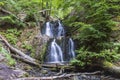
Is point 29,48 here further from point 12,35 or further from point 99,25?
point 99,25

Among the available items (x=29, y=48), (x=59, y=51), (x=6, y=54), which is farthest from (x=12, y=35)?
(x=6, y=54)

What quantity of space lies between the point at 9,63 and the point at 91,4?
4238 millimetres

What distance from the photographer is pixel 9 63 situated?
7148mm

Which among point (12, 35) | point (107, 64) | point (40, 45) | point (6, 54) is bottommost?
point (107, 64)

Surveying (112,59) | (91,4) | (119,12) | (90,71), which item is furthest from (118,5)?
(90,71)

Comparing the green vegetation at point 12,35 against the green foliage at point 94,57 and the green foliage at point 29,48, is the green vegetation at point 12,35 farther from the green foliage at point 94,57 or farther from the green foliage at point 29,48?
the green foliage at point 94,57

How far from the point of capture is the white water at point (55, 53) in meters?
10.2

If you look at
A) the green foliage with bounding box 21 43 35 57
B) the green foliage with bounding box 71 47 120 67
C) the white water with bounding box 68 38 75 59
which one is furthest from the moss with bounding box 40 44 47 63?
the green foliage with bounding box 71 47 120 67

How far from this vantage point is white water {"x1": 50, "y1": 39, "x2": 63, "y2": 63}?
10.2 m

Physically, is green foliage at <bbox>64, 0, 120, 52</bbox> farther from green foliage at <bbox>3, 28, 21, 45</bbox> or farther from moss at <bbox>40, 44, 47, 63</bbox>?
green foliage at <bbox>3, 28, 21, 45</bbox>

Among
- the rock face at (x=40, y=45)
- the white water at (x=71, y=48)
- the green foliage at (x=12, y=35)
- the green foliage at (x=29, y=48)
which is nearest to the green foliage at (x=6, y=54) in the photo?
the rock face at (x=40, y=45)

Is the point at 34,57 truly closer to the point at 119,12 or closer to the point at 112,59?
the point at 112,59

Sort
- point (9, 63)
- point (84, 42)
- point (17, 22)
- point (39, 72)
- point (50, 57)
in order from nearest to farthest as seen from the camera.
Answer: point (9, 63) → point (39, 72) → point (84, 42) → point (50, 57) → point (17, 22)

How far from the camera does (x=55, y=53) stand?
10.4 meters
